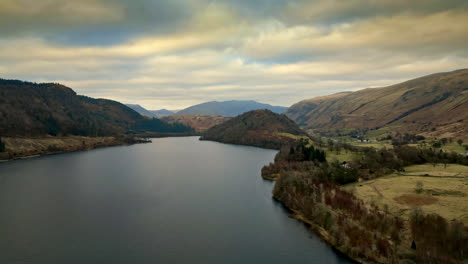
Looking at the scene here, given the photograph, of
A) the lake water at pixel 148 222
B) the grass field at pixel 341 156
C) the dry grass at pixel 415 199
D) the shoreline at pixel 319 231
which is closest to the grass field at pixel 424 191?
the dry grass at pixel 415 199

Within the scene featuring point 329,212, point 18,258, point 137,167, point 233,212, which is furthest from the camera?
point 137,167

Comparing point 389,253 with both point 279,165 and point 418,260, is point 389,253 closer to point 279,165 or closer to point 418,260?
point 418,260

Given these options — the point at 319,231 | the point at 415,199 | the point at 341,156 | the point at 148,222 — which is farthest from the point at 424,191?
the point at 148,222

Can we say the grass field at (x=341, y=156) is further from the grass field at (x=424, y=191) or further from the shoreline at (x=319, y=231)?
the shoreline at (x=319, y=231)

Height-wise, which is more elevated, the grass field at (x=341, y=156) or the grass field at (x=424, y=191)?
the grass field at (x=341, y=156)

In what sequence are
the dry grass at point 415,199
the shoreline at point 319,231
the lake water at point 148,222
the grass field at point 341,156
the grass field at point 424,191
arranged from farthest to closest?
1. the grass field at point 341,156
2. the dry grass at point 415,199
3. the grass field at point 424,191
4. the shoreline at point 319,231
5. the lake water at point 148,222

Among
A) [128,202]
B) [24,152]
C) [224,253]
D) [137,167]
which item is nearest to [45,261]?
[224,253]

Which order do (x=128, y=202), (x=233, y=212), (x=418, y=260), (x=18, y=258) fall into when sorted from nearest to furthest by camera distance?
(x=418, y=260), (x=18, y=258), (x=233, y=212), (x=128, y=202)

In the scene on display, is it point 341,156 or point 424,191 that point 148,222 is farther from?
point 341,156
